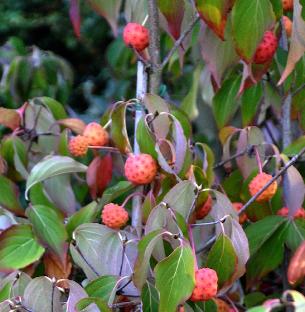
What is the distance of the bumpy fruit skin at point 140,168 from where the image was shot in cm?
135

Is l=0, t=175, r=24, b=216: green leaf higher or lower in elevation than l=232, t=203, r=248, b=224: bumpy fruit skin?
higher

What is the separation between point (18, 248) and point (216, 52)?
544 millimetres

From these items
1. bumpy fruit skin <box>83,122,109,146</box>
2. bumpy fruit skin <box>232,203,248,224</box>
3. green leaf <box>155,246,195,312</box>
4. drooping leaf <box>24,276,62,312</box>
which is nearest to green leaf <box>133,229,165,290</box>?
green leaf <box>155,246,195,312</box>

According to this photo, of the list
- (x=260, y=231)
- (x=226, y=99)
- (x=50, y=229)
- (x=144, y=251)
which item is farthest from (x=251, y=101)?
(x=144, y=251)

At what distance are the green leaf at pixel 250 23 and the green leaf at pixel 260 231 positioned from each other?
1.18 feet

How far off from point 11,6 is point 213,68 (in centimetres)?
202

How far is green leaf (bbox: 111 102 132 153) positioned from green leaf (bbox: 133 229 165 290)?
0.30 metres

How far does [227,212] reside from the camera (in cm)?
130

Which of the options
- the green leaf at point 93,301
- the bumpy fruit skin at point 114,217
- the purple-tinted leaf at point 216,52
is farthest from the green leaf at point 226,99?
the green leaf at point 93,301

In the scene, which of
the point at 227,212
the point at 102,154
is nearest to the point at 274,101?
the point at 102,154

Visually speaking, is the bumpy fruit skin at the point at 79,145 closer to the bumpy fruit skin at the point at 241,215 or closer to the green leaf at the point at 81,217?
the green leaf at the point at 81,217

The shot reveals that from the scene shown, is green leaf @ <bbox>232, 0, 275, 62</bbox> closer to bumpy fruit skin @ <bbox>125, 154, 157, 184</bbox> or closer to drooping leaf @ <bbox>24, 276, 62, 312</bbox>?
bumpy fruit skin @ <bbox>125, 154, 157, 184</bbox>

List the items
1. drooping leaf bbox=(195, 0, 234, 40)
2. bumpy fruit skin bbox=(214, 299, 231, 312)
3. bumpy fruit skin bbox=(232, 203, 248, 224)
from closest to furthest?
drooping leaf bbox=(195, 0, 234, 40) < bumpy fruit skin bbox=(214, 299, 231, 312) < bumpy fruit skin bbox=(232, 203, 248, 224)

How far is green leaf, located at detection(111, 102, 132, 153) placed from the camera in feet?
4.63
